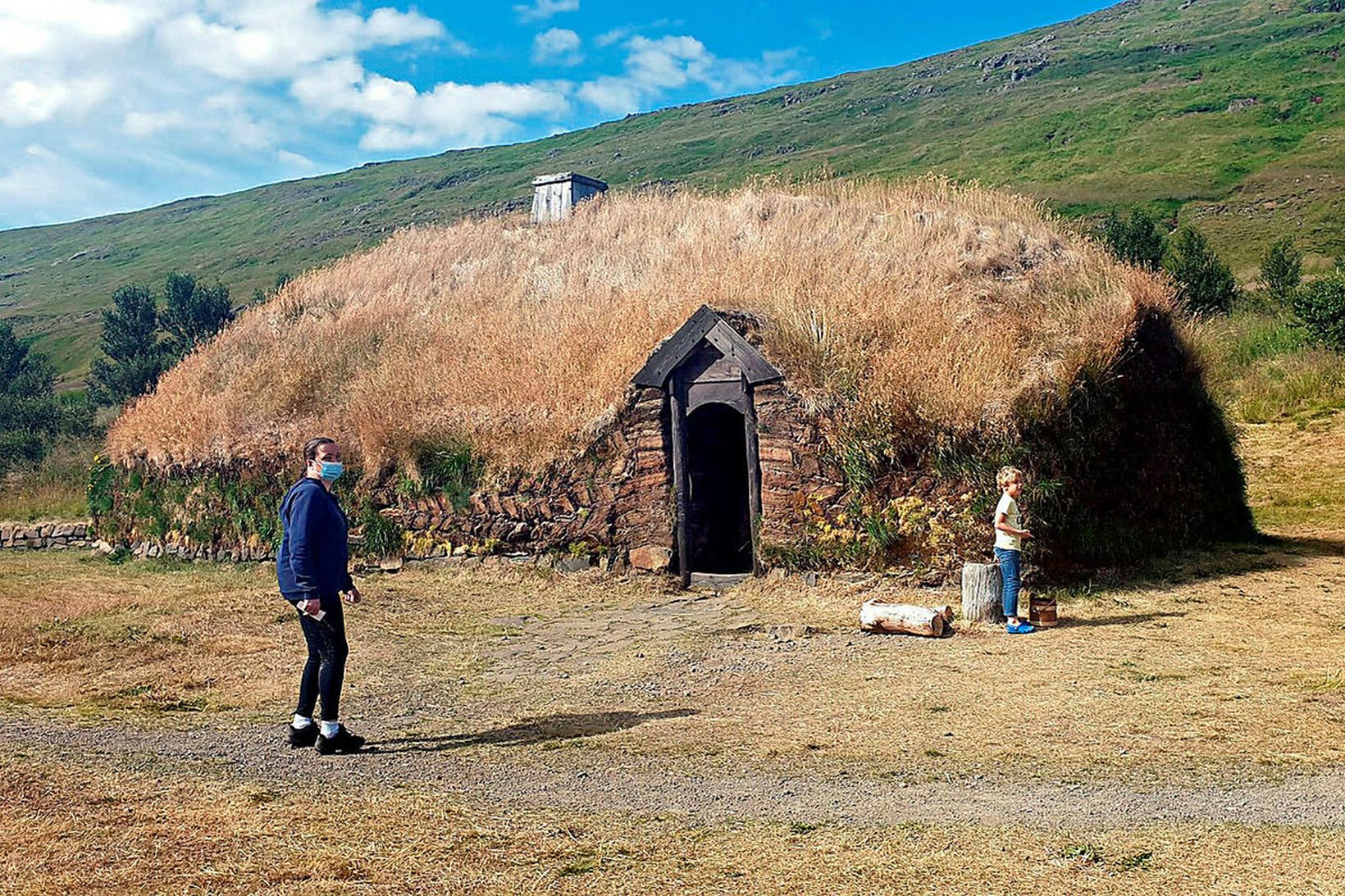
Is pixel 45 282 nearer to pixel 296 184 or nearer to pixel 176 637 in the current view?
pixel 296 184

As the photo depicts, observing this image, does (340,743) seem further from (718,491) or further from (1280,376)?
(1280,376)

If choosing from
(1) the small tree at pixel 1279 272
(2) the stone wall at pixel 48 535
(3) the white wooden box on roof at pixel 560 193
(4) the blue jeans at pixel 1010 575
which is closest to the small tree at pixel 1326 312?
(1) the small tree at pixel 1279 272

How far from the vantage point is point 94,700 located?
8.23 m

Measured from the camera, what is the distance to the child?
955cm

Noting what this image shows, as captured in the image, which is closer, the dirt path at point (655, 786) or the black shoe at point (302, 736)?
the dirt path at point (655, 786)

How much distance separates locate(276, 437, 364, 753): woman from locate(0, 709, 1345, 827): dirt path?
0.78 ft

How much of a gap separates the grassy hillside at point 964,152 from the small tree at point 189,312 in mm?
20452

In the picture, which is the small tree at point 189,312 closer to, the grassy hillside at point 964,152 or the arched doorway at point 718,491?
the grassy hillside at point 964,152

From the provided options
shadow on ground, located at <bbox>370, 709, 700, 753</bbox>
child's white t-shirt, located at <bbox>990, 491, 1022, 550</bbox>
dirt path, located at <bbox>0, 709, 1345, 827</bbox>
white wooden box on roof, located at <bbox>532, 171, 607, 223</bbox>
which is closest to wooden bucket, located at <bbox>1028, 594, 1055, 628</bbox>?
child's white t-shirt, located at <bbox>990, 491, 1022, 550</bbox>

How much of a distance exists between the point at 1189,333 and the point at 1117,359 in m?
3.46

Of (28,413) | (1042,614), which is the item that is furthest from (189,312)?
(1042,614)

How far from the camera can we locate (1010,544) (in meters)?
9.55

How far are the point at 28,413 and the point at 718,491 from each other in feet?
96.1

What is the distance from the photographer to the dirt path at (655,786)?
206 inches
